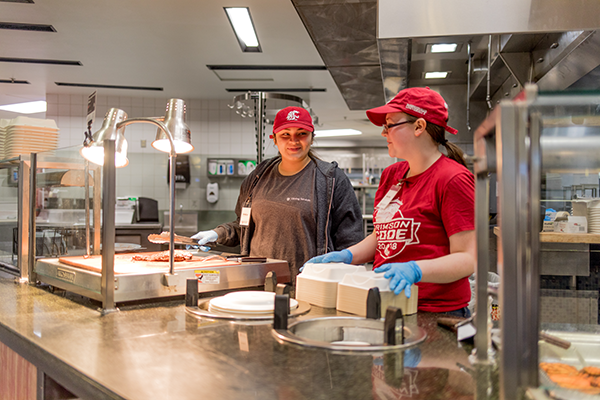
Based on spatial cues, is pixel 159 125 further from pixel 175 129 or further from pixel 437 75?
pixel 437 75

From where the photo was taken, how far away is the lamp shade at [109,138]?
152 cm

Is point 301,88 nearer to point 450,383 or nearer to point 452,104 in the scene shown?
point 452,104

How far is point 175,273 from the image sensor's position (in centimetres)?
149

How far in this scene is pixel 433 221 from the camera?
1.48m

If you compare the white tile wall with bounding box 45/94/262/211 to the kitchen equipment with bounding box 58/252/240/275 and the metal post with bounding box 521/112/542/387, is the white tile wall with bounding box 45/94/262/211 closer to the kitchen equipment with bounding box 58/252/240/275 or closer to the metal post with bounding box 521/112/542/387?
the kitchen equipment with bounding box 58/252/240/275

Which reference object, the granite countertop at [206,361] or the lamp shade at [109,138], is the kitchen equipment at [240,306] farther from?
the lamp shade at [109,138]

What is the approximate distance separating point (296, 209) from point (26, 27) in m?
4.04

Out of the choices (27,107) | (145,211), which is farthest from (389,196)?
(27,107)

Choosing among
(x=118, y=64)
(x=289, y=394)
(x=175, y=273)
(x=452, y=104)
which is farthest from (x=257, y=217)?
(x=118, y=64)

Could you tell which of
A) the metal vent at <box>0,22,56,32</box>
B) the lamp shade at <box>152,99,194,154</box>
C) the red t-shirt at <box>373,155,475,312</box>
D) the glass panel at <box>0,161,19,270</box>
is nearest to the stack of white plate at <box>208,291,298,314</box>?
the red t-shirt at <box>373,155,475,312</box>

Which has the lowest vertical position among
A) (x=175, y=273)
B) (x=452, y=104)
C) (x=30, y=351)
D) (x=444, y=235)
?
(x=30, y=351)

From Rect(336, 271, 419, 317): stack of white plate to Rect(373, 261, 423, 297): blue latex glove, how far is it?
15mm

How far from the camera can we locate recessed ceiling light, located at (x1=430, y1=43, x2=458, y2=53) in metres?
3.41

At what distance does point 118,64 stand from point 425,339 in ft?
19.1
